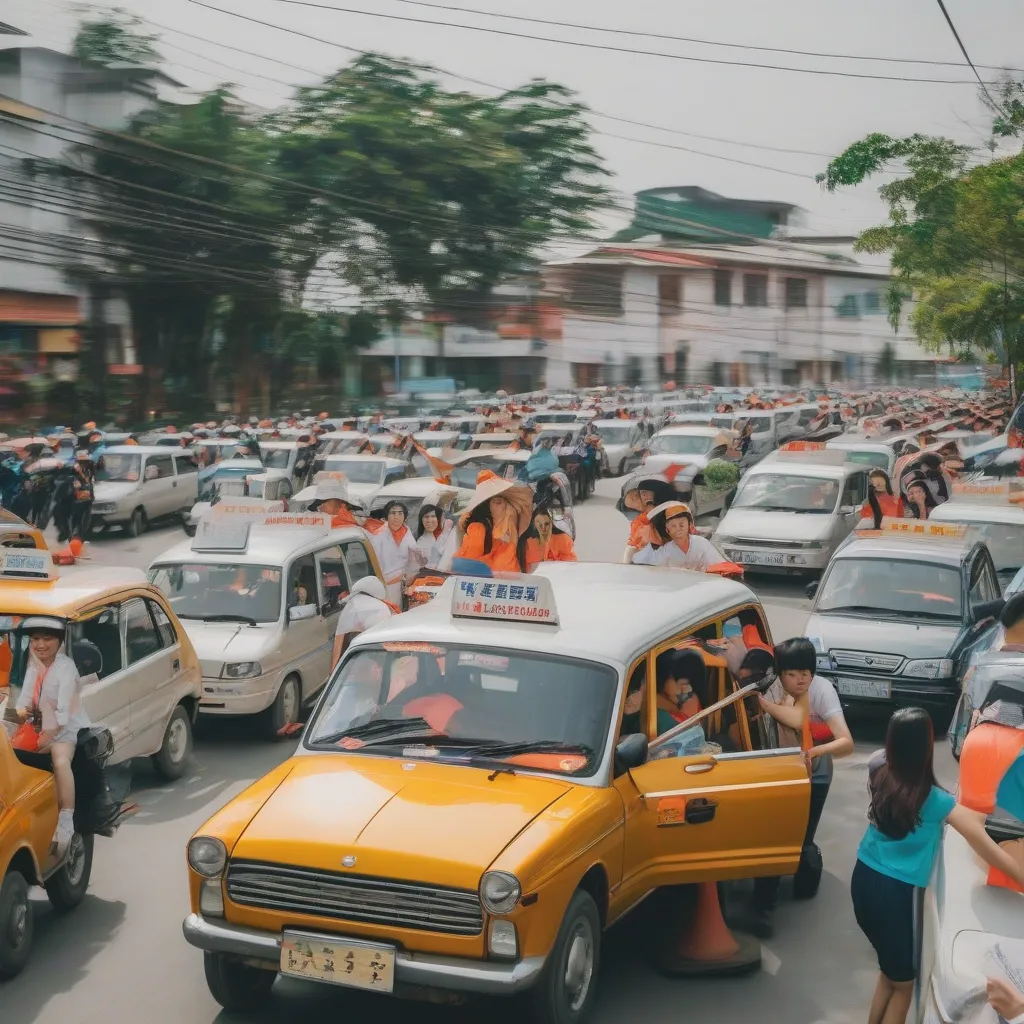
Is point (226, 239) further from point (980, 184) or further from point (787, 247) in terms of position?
point (787, 247)

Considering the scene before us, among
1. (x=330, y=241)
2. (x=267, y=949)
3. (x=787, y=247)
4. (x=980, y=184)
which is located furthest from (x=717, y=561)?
(x=787, y=247)

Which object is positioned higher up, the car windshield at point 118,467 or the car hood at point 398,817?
the car hood at point 398,817

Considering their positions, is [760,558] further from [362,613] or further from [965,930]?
[965,930]

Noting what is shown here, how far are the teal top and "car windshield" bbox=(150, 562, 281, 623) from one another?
285 inches

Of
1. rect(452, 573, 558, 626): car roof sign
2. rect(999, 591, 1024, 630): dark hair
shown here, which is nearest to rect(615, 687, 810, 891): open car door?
rect(452, 573, 558, 626): car roof sign

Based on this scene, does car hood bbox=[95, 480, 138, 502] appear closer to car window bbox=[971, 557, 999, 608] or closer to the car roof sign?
car window bbox=[971, 557, 999, 608]

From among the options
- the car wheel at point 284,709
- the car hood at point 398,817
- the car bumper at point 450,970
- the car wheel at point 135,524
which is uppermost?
the car hood at point 398,817

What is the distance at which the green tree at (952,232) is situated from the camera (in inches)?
1619

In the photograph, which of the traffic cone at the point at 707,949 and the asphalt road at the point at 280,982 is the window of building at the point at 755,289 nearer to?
the asphalt road at the point at 280,982

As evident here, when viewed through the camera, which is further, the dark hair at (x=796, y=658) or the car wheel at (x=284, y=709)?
the car wheel at (x=284, y=709)

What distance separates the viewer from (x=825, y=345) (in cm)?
8469

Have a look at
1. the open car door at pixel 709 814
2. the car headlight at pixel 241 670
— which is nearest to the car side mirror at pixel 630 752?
the open car door at pixel 709 814

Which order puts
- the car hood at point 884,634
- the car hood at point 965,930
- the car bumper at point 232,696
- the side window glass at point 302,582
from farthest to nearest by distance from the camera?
→ the side window glass at point 302,582 → the car hood at point 884,634 → the car bumper at point 232,696 → the car hood at point 965,930

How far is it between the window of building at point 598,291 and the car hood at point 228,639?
39.6 meters
